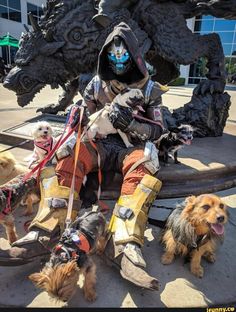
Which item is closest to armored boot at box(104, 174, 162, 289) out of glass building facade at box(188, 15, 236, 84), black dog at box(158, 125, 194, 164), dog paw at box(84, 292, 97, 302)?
dog paw at box(84, 292, 97, 302)

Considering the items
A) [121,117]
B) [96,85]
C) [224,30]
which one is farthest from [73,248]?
[224,30]

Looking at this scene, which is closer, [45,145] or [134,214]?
[134,214]

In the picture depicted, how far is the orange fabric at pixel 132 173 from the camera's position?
2733mm

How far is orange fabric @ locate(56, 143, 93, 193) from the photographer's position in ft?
9.12

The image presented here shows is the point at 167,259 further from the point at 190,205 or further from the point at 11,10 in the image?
the point at 11,10

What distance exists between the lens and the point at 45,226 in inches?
96.7

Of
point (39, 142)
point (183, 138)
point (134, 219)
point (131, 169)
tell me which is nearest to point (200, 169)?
point (183, 138)

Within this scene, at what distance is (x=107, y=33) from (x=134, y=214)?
395 cm

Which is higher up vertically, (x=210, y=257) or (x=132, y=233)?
(x=132, y=233)

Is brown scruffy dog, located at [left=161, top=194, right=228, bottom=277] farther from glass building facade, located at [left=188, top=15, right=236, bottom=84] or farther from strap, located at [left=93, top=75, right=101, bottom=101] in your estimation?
glass building facade, located at [left=188, top=15, right=236, bottom=84]

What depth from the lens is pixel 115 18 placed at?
203 inches

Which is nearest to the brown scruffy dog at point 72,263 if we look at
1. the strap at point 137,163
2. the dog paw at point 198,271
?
the strap at point 137,163

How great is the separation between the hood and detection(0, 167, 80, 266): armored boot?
4.38ft

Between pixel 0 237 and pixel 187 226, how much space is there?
5.93 feet
